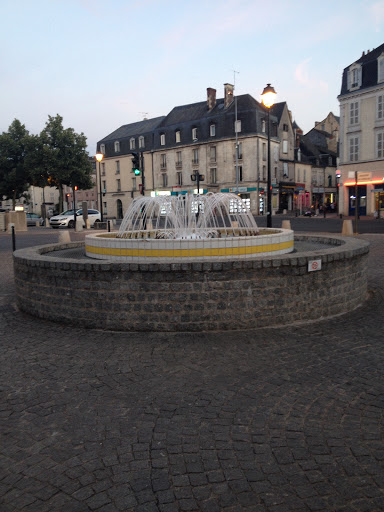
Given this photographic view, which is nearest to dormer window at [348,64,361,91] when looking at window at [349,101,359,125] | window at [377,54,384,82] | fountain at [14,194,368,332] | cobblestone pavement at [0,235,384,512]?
window at [349,101,359,125]

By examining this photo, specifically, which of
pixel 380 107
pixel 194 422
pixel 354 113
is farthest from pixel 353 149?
pixel 194 422

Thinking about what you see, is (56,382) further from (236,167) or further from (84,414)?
(236,167)

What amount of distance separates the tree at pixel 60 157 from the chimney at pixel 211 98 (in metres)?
17.9

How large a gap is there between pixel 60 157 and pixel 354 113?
31919mm

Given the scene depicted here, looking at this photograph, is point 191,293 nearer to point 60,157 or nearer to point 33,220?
point 33,220

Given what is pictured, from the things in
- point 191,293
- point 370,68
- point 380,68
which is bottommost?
point 191,293

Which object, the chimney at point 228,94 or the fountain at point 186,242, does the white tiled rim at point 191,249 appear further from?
the chimney at point 228,94

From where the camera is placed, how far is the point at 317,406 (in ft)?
12.9

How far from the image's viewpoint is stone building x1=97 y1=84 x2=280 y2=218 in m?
52.6

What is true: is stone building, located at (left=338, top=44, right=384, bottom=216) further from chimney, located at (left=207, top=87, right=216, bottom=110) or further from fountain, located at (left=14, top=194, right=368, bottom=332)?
fountain, located at (left=14, top=194, right=368, bottom=332)

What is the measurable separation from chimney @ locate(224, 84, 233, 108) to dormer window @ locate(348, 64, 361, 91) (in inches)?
652

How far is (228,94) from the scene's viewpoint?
5444 centimetres

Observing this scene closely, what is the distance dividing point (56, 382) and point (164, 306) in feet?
6.86

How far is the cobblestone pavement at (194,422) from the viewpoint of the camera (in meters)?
2.79
